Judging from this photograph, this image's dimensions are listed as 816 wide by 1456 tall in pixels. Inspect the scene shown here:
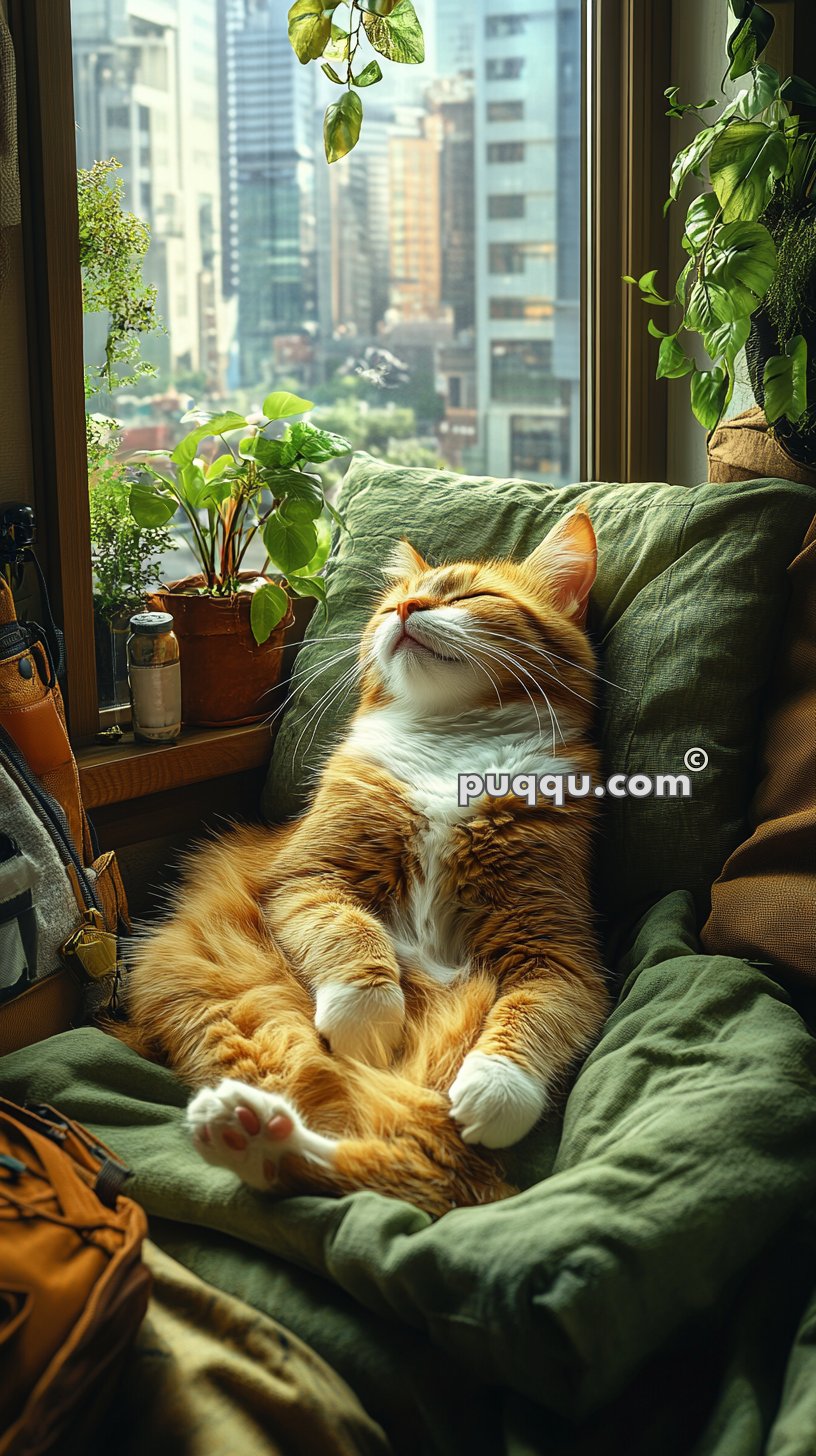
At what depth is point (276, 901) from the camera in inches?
51.3

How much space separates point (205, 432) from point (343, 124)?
0.42 metres

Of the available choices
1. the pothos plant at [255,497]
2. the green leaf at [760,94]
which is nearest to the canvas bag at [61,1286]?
the pothos plant at [255,497]

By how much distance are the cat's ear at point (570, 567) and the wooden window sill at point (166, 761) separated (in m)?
0.48

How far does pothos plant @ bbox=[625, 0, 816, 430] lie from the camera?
1362 mm

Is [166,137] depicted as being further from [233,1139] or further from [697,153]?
[233,1139]

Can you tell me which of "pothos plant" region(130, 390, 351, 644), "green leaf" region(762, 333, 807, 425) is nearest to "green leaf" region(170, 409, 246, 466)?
"pothos plant" region(130, 390, 351, 644)

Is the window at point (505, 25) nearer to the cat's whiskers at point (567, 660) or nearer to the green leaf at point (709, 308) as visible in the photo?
the green leaf at point (709, 308)

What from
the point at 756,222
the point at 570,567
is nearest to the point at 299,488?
the point at 570,567

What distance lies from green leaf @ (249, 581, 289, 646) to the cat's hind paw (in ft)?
2.43

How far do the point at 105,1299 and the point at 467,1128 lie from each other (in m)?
0.34

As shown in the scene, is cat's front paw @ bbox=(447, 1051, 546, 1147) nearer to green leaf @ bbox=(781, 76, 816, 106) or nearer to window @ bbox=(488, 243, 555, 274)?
green leaf @ bbox=(781, 76, 816, 106)

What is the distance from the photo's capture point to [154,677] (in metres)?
1.53

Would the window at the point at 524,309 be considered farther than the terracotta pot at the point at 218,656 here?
Yes

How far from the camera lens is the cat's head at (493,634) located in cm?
131
